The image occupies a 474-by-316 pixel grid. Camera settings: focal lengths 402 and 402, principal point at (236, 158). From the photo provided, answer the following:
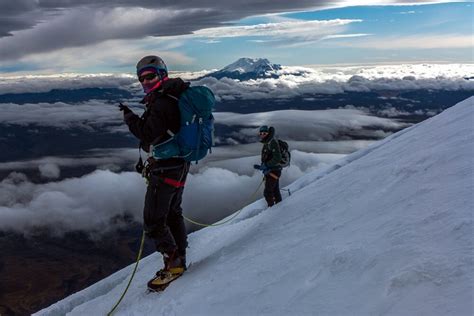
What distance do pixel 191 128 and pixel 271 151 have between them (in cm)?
657

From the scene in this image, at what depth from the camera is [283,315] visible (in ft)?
13.5

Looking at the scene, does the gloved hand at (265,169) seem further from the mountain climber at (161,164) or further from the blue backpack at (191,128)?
the blue backpack at (191,128)

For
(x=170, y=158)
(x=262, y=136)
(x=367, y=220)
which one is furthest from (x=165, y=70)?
(x=262, y=136)

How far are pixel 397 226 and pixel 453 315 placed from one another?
5.76 feet

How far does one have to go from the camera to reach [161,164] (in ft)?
20.8

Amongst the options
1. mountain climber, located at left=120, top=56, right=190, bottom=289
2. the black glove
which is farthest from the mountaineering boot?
the black glove

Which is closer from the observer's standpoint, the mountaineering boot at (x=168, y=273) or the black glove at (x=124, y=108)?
the black glove at (x=124, y=108)

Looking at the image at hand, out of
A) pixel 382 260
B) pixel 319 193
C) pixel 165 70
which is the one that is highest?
pixel 165 70

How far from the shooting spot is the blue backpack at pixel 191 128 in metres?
6.05

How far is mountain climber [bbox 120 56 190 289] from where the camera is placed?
19.5ft

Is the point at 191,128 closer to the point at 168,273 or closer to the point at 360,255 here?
the point at 168,273

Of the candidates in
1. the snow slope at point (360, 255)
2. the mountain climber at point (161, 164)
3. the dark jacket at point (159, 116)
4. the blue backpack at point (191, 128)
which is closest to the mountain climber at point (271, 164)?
the snow slope at point (360, 255)

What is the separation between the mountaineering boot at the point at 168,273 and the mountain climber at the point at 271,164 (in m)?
5.48

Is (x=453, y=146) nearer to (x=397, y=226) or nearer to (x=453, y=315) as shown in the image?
(x=397, y=226)
